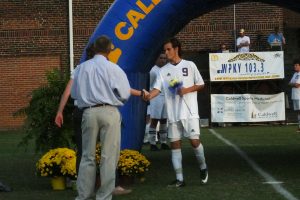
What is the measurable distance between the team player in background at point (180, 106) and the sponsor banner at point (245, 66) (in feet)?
48.2

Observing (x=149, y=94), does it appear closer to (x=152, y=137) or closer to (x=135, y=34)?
(x=135, y=34)

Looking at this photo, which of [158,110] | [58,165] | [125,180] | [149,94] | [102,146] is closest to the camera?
[102,146]

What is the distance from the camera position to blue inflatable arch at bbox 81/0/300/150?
10.4 metres

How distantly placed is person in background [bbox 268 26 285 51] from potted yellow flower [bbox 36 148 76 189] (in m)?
16.6

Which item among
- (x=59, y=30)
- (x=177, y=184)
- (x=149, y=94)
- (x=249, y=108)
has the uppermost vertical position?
(x=59, y=30)

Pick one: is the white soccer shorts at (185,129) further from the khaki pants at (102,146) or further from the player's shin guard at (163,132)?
the player's shin guard at (163,132)

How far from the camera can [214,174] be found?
35.2 ft

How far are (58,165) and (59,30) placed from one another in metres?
17.1

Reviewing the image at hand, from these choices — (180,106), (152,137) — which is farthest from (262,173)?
(152,137)

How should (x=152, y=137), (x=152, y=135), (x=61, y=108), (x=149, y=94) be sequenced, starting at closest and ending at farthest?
(x=61, y=108)
(x=149, y=94)
(x=152, y=137)
(x=152, y=135)

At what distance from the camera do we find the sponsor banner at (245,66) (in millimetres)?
24375

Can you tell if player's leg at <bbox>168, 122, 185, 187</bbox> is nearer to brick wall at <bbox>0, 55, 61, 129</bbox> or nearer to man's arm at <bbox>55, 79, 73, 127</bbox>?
man's arm at <bbox>55, 79, 73, 127</bbox>

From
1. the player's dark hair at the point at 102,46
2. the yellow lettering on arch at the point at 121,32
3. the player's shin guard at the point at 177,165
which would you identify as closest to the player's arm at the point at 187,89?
the player's shin guard at the point at 177,165

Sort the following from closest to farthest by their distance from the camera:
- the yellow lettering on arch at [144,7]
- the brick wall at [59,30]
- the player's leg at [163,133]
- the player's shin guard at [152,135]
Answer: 1. the yellow lettering on arch at [144,7]
2. the player's shin guard at [152,135]
3. the player's leg at [163,133]
4. the brick wall at [59,30]
